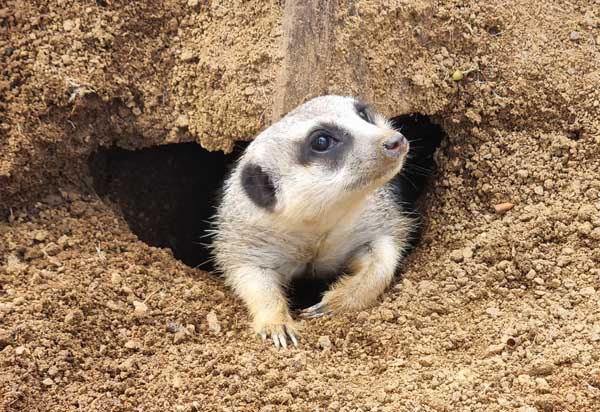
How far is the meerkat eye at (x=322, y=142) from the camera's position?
3191mm

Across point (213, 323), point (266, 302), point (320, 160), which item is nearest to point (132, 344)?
point (213, 323)

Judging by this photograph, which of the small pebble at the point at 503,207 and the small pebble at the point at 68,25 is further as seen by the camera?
the small pebble at the point at 68,25

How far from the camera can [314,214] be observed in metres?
3.39

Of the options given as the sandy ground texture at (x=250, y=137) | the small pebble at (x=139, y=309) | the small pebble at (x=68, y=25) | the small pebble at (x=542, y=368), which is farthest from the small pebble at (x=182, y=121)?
the small pebble at (x=542, y=368)

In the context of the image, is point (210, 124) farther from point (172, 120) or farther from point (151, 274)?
point (151, 274)

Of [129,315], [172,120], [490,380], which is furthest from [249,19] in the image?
[490,380]

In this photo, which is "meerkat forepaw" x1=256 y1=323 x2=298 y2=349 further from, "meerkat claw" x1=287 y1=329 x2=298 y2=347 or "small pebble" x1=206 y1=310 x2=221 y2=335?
"small pebble" x1=206 y1=310 x2=221 y2=335

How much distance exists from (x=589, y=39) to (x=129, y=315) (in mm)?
2605

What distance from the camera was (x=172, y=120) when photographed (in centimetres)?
396

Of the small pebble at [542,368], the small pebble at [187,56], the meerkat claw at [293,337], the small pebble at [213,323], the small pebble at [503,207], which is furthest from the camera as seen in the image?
the small pebble at [187,56]

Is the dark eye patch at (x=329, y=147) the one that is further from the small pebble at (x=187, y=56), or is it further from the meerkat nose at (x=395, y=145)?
the small pebble at (x=187, y=56)

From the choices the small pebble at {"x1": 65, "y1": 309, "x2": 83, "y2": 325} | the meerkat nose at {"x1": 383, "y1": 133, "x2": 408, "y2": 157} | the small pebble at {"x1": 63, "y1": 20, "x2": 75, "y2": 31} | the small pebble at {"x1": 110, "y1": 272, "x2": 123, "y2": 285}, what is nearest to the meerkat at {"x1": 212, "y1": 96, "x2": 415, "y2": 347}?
the meerkat nose at {"x1": 383, "y1": 133, "x2": 408, "y2": 157}

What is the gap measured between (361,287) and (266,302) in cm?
45

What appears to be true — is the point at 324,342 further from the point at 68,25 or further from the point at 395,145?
the point at 68,25
